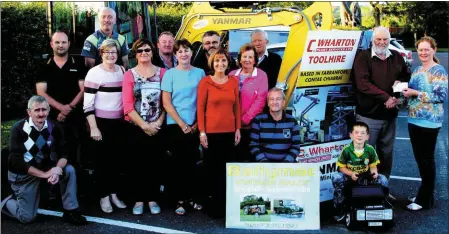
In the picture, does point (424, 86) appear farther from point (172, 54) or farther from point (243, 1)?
point (243, 1)

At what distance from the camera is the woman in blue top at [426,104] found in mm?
5121

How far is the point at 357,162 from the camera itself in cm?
490

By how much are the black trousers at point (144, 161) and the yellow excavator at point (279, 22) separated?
154 cm

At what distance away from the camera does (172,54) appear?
552 centimetres

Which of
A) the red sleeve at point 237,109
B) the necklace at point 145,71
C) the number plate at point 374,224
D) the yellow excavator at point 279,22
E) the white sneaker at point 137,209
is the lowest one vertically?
the white sneaker at point 137,209

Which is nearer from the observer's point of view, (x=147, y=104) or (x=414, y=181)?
(x=147, y=104)

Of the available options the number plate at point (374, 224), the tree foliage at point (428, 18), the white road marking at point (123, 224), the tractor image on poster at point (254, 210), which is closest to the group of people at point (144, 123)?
the white road marking at point (123, 224)

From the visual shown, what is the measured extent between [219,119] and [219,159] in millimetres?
411

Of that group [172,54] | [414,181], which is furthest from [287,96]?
[414,181]

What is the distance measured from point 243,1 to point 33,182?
4.43m

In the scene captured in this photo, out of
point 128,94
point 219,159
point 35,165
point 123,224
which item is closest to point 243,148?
point 219,159

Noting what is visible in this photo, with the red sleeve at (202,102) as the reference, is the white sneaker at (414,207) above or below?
below

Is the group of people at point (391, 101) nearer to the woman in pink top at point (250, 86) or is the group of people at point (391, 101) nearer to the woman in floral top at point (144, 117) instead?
the woman in pink top at point (250, 86)

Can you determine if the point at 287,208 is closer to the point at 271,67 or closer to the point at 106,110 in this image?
the point at 271,67
